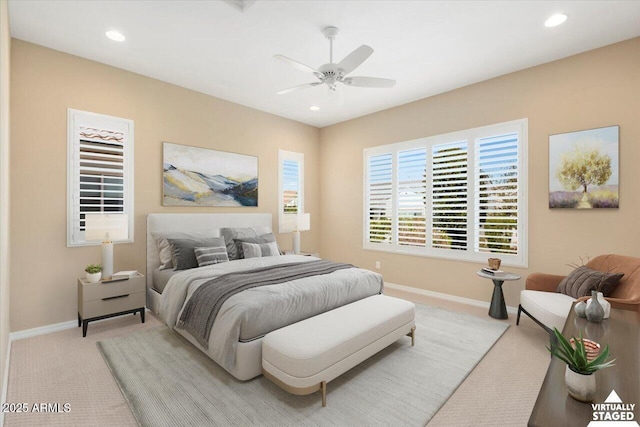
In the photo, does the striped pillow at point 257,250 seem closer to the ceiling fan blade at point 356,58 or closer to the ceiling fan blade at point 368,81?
the ceiling fan blade at point 368,81

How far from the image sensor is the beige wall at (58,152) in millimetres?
3090

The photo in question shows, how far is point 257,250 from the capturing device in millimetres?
4176

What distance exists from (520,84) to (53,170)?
5.68 m

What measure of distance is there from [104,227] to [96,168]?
874 millimetres

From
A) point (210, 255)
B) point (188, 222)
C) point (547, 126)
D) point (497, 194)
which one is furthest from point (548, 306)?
point (188, 222)

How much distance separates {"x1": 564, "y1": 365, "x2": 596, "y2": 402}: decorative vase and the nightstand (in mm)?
3823

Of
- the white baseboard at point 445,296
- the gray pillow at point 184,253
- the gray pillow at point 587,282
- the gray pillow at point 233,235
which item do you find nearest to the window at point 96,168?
the gray pillow at point 184,253

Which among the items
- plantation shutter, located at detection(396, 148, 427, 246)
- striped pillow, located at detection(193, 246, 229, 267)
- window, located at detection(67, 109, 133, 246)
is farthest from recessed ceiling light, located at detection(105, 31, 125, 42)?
plantation shutter, located at detection(396, 148, 427, 246)

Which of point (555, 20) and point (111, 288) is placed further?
point (111, 288)

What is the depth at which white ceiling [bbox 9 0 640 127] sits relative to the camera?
2.61 metres

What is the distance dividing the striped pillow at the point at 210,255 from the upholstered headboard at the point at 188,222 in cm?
72

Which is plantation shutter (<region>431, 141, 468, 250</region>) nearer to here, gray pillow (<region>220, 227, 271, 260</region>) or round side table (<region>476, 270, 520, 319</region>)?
round side table (<region>476, 270, 520, 319</region>)

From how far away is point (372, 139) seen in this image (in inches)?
214

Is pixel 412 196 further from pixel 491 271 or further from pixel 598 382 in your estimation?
pixel 598 382
